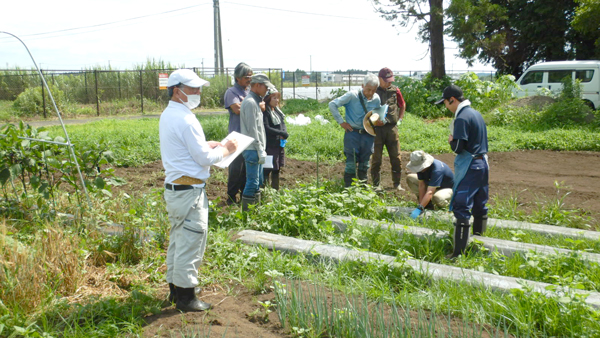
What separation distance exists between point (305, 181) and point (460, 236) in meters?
3.56

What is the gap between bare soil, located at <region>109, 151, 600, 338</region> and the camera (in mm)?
3029

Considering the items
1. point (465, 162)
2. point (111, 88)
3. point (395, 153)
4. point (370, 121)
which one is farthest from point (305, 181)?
point (111, 88)

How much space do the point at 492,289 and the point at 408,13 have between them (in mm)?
15613

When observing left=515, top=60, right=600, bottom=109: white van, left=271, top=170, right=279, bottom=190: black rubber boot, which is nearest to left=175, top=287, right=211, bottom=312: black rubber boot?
left=271, top=170, right=279, bottom=190: black rubber boot

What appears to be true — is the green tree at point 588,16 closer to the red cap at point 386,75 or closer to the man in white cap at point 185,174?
the red cap at point 386,75

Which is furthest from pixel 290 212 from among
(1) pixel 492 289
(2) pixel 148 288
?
(1) pixel 492 289

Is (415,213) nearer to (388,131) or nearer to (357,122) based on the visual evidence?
(357,122)

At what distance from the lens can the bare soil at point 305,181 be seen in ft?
9.94

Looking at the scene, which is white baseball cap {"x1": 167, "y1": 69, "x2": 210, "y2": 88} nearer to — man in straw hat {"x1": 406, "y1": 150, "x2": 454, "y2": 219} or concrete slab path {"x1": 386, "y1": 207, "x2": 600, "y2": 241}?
man in straw hat {"x1": 406, "y1": 150, "x2": 454, "y2": 219}

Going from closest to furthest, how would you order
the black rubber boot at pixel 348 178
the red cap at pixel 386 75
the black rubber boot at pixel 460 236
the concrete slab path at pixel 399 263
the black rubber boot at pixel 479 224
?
the concrete slab path at pixel 399 263, the black rubber boot at pixel 460 236, the black rubber boot at pixel 479 224, the black rubber boot at pixel 348 178, the red cap at pixel 386 75

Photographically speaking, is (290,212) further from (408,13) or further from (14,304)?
(408,13)

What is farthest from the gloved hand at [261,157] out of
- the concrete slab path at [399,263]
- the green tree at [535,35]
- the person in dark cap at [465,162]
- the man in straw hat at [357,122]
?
the green tree at [535,35]

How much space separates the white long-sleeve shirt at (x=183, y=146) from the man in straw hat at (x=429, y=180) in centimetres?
279

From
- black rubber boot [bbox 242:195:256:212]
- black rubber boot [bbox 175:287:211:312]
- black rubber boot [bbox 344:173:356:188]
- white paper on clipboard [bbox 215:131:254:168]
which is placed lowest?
black rubber boot [bbox 175:287:211:312]
